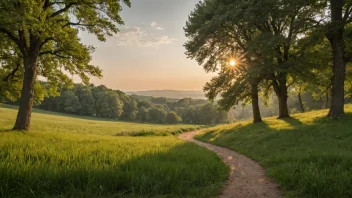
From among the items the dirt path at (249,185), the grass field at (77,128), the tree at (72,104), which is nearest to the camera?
the dirt path at (249,185)

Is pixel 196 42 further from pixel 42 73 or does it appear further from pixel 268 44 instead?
pixel 42 73

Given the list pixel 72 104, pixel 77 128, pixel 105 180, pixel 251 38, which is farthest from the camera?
pixel 72 104

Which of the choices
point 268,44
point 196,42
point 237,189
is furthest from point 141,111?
point 237,189

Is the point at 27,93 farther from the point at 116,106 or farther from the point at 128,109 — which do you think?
the point at 128,109

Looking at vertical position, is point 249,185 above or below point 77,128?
above

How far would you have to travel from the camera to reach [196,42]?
1120 inches

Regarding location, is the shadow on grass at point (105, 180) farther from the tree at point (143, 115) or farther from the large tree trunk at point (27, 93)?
the tree at point (143, 115)

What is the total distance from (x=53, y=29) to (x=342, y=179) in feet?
57.6

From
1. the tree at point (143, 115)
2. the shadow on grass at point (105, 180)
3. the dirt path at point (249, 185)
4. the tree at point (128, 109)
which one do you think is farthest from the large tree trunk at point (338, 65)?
the tree at point (143, 115)

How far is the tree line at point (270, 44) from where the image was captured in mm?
19797

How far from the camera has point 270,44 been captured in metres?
22.2

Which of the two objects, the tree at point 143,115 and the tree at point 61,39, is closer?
the tree at point 61,39

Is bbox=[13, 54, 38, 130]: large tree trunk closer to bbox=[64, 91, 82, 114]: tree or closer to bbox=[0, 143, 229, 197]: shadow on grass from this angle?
bbox=[0, 143, 229, 197]: shadow on grass

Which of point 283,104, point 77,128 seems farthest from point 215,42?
point 77,128
